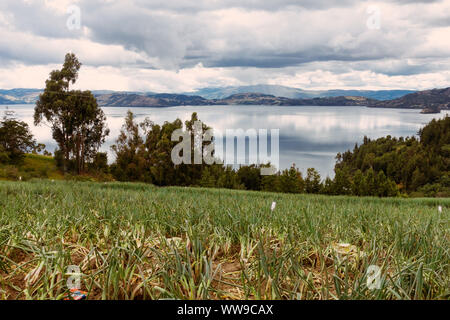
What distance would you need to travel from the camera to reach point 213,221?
2541 mm

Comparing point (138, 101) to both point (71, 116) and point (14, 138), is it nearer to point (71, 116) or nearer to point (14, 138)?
point (71, 116)

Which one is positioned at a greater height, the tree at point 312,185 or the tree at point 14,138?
the tree at point 14,138

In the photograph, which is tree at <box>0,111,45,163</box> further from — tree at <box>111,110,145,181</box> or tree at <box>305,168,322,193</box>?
tree at <box>305,168,322,193</box>

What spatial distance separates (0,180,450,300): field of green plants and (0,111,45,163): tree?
45.2m

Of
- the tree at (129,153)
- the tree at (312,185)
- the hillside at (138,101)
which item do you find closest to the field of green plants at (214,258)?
the tree at (129,153)

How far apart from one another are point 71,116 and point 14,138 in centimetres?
786

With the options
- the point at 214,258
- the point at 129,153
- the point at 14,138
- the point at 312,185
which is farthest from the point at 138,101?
the point at 214,258

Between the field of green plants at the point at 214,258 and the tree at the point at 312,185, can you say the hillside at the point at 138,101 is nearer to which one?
the tree at the point at 312,185

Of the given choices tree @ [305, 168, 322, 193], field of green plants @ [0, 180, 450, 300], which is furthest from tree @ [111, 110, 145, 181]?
field of green plants @ [0, 180, 450, 300]

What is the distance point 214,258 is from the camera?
6.41ft

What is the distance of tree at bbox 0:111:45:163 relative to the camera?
41562 mm

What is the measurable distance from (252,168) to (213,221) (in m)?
57.1

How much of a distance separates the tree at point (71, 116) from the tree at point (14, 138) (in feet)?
12.8

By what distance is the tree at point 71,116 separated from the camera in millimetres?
41406
